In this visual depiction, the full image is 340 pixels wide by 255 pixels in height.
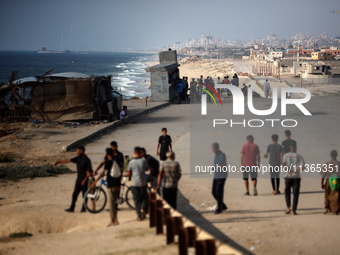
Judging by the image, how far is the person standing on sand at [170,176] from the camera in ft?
27.3

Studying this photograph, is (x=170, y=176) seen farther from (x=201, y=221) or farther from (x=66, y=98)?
(x=66, y=98)

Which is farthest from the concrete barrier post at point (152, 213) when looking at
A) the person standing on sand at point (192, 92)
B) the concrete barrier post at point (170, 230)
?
the person standing on sand at point (192, 92)

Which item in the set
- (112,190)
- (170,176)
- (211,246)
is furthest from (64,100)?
(211,246)

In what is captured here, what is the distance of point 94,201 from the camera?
920 cm

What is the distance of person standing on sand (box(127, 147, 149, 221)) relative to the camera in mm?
8375

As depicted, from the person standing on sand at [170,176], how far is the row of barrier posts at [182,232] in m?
0.30

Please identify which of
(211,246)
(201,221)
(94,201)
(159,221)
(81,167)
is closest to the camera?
(211,246)

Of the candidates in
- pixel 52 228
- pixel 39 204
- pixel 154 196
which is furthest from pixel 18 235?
pixel 154 196

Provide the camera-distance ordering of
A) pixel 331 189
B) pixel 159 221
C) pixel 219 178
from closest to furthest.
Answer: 1. pixel 159 221
2. pixel 331 189
3. pixel 219 178

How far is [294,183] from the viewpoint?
8742 mm

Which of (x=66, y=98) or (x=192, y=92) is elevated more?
(x=66, y=98)

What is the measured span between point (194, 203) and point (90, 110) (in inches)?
452

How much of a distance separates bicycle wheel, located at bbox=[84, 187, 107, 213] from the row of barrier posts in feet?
4.82

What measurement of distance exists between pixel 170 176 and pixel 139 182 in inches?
20.8
